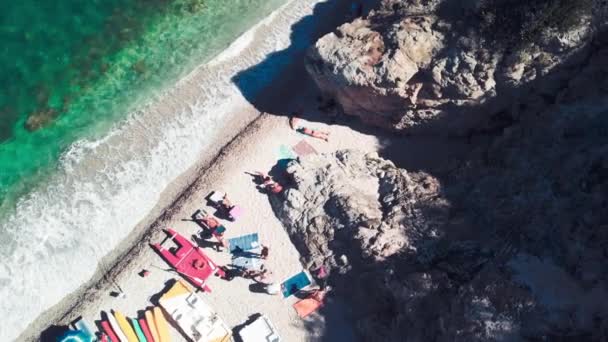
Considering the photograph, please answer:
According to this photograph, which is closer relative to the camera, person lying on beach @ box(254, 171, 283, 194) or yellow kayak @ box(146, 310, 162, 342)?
yellow kayak @ box(146, 310, 162, 342)

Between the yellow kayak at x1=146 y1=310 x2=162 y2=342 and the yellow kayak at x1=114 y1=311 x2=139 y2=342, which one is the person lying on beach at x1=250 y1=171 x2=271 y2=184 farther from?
the yellow kayak at x1=114 y1=311 x2=139 y2=342

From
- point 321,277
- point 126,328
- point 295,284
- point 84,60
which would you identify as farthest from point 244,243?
point 84,60

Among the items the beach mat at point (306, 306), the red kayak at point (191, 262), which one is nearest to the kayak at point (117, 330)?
the red kayak at point (191, 262)

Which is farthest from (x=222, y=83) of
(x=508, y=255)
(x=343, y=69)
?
(x=508, y=255)

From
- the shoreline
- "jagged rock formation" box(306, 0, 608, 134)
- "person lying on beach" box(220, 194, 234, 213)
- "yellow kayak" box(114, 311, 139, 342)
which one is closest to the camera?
"jagged rock formation" box(306, 0, 608, 134)

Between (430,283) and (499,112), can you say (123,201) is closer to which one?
(430,283)

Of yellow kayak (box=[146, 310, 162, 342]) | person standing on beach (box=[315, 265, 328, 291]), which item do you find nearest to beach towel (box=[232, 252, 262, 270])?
person standing on beach (box=[315, 265, 328, 291])

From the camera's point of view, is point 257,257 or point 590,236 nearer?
point 590,236
